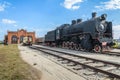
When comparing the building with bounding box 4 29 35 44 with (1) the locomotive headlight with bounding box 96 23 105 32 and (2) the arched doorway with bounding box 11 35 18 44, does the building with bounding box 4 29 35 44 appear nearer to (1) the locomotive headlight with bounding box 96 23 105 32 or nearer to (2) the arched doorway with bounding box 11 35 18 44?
(2) the arched doorway with bounding box 11 35 18 44

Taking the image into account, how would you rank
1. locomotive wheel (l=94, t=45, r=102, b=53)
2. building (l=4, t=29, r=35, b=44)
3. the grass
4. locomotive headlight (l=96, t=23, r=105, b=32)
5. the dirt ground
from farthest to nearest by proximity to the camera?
building (l=4, t=29, r=35, b=44), locomotive headlight (l=96, t=23, r=105, b=32), locomotive wheel (l=94, t=45, r=102, b=53), the dirt ground, the grass

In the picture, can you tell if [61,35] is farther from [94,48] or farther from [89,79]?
[89,79]

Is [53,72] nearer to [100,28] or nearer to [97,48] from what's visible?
[97,48]

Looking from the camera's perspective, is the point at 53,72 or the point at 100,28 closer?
the point at 53,72

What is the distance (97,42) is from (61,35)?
1231 centimetres

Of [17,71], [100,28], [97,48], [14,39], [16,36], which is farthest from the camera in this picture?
[16,36]

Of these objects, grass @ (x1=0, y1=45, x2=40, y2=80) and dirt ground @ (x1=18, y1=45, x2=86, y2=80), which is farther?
dirt ground @ (x1=18, y1=45, x2=86, y2=80)

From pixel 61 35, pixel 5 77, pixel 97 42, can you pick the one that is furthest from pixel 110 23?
pixel 5 77

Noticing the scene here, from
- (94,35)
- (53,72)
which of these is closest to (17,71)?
(53,72)

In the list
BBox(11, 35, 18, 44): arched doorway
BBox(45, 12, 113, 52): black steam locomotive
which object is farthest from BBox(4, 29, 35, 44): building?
BBox(45, 12, 113, 52): black steam locomotive

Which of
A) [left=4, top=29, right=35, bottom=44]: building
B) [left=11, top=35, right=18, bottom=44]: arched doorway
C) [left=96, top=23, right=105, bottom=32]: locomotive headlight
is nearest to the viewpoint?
[left=96, top=23, right=105, bottom=32]: locomotive headlight

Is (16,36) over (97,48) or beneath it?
over

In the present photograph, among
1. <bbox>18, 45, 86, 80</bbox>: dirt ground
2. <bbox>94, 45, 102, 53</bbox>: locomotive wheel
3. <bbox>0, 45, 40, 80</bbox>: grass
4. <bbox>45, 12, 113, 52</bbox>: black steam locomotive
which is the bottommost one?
<bbox>18, 45, 86, 80</bbox>: dirt ground

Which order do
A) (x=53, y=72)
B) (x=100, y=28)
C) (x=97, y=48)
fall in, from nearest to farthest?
(x=53, y=72), (x=97, y=48), (x=100, y=28)
